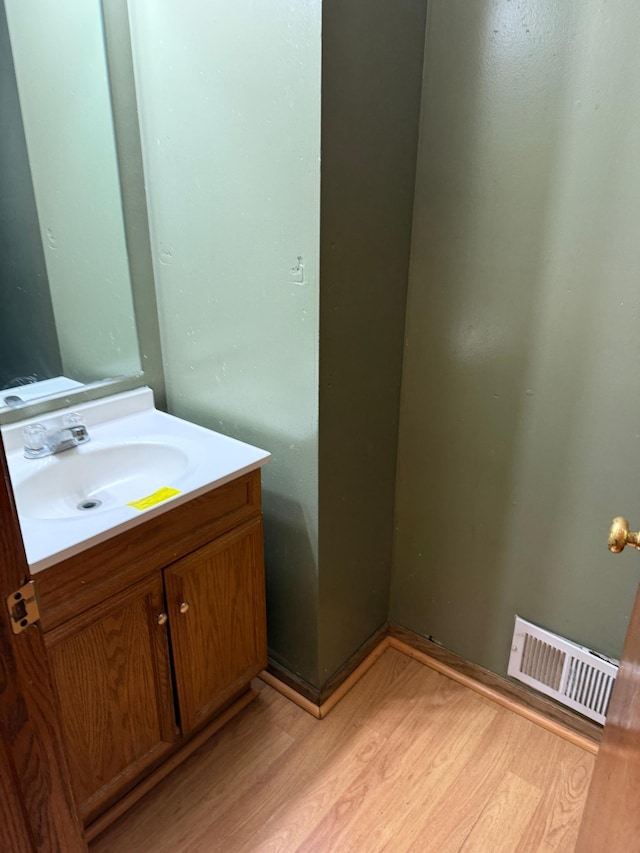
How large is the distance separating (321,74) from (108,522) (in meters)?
0.94

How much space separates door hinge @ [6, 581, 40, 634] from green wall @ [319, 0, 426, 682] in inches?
31.6

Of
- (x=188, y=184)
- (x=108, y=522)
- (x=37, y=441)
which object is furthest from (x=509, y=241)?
(x=37, y=441)

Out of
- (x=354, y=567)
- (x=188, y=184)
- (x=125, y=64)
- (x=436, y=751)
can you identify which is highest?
(x=125, y=64)

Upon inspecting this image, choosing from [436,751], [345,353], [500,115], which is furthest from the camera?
[436,751]

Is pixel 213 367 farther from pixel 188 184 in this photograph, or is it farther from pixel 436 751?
pixel 436 751

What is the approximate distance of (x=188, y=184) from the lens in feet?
4.60

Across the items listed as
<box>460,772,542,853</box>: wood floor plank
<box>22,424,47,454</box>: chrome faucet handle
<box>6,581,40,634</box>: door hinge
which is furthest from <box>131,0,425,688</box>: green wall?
<box>6,581,40,634</box>: door hinge

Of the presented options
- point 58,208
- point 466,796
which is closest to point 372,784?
point 466,796

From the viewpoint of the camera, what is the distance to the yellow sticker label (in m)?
1.16

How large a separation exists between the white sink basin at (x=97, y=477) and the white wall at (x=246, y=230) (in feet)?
0.68

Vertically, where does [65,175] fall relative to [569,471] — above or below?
above

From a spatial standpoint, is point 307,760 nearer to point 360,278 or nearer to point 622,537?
point 622,537

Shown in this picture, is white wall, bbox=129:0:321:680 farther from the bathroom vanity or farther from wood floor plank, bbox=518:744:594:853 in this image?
wood floor plank, bbox=518:744:594:853

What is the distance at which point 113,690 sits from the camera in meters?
1.20
